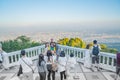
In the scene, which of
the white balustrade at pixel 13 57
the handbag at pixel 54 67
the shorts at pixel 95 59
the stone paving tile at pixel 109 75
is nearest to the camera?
the handbag at pixel 54 67

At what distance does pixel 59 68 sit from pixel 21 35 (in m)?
8.44

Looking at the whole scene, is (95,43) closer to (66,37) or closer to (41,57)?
(41,57)

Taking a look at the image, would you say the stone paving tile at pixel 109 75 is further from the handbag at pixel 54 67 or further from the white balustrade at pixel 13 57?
the white balustrade at pixel 13 57

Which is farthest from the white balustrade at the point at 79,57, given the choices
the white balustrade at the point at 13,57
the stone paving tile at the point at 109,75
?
the stone paving tile at the point at 109,75

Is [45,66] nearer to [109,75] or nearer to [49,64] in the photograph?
[49,64]

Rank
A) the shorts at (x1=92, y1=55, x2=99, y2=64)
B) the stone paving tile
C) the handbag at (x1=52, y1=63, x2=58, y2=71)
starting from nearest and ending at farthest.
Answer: the handbag at (x1=52, y1=63, x2=58, y2=71), the stone paving tile, the shorts at (x1=92, y1=55, x2=99, y2=64)

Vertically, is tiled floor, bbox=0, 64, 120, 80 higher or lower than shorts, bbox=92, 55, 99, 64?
lower

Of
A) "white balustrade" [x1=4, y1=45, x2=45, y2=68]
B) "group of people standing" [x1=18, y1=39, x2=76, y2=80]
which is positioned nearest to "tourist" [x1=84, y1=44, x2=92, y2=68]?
"group of people standing" [x1=18, y1=39, x2=76, y2=80]

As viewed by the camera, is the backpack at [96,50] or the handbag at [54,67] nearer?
the handbag at [54,67]

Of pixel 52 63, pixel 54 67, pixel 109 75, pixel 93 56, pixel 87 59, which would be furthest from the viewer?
pixel 87 59

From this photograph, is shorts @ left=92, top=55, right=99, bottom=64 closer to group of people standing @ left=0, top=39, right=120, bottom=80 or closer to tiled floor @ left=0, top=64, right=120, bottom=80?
group of people standing @ left=0, top=39, right=120, bottom=80

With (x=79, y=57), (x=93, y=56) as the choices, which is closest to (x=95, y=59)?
(x=93, y=56)

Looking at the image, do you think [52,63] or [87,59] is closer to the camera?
[52,63]

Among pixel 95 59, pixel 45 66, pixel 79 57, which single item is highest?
pixel 45 66
